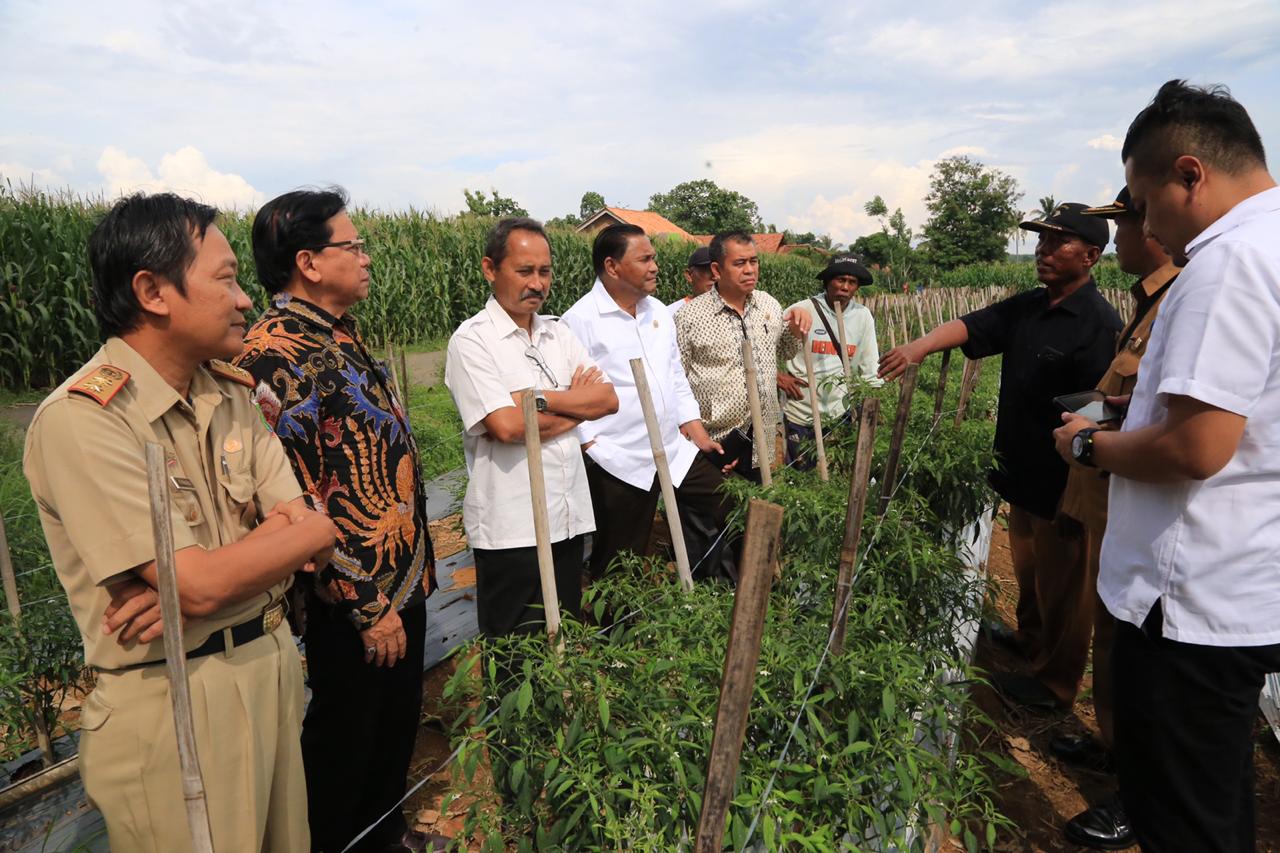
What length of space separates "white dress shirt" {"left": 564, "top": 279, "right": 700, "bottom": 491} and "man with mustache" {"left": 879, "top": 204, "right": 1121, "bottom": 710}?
3.28 ft

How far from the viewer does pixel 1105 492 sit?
255 cm

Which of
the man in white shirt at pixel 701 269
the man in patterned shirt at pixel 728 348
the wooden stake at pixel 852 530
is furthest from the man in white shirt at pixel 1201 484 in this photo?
the man in white shirt at pixel 701 269

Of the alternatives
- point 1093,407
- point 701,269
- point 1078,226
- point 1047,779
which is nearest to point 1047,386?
point 1078,226

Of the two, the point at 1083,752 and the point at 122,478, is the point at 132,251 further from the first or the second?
the point at 1083,752

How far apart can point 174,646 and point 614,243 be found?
9.04 ft

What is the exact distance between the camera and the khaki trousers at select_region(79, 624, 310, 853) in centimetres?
131

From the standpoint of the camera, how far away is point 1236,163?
1.57m

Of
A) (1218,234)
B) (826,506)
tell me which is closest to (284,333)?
(826,506)

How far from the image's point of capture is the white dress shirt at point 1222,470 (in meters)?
1.42

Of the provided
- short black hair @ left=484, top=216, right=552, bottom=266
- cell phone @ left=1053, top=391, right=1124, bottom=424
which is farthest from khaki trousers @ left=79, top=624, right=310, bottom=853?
cell phone @ left=1053, top=391, right=1124, bottom=424

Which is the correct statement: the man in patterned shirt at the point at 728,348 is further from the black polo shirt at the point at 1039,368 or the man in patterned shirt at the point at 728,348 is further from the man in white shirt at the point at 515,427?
the man in white shirt at the point at 515,427

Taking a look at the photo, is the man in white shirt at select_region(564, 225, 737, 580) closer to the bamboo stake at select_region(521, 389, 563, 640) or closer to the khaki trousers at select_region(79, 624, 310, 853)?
the bamboo stake at select_region(521, 389, 563, 640)

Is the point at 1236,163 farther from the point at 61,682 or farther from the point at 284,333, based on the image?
the point at 61,682

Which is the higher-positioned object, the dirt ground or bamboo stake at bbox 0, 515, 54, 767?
bamboo stake at bbox 0, 515, 54, 767
